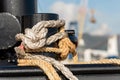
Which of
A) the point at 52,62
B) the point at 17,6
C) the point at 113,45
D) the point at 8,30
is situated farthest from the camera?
the point at 113,45

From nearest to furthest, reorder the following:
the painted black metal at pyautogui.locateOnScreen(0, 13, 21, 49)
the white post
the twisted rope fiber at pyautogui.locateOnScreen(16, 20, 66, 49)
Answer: the twisted rope fiber at pyautogui.locateOnScreen(16, 20, 66, 49) → the painted black metal at pyautogui.locateOnScreen(0, 13, 21, 49) → the white post

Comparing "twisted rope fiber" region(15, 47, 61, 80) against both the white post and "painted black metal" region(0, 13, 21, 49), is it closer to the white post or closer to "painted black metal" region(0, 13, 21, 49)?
"painted black metal" region(0, 13, 21, 49)

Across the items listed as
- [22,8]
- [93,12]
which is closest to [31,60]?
[22,8]

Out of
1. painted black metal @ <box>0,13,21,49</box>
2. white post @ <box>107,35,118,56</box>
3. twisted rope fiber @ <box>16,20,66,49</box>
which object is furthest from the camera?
white post @ <box>107,35,118,56</box>

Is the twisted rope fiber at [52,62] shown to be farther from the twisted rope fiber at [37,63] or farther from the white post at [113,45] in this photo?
the white post at [113,45]

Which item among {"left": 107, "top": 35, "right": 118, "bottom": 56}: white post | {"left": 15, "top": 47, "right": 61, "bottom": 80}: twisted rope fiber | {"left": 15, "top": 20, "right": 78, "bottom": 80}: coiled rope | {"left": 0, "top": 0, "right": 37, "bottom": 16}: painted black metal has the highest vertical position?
{"left": 0, "top": 0, "right": 37, "bottom": 16}: painted black metal

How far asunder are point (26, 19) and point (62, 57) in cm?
21

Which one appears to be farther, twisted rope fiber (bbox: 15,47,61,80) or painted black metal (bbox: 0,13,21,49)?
painted black metal (bbox: 0,13,21,49)

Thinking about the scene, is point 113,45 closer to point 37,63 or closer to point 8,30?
point 8,30

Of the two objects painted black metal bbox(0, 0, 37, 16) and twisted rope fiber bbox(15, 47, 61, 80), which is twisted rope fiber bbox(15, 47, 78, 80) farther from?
painted black metal bbox(0, 0, 37, 16)

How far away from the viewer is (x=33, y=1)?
1.89 meters

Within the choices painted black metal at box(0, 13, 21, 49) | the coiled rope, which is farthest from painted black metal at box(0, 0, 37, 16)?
the coiled rope

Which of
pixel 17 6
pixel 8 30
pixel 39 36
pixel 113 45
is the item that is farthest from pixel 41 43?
pixel 113 45

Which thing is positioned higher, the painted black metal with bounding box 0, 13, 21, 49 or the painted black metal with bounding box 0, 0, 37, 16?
the painted black metal with bounding box 0, 0, 37, 16
